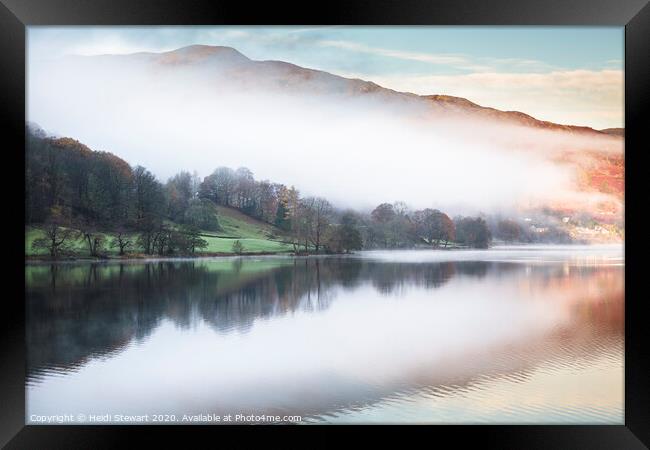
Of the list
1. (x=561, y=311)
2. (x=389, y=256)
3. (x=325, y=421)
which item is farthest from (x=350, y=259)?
(x=561, y=311)

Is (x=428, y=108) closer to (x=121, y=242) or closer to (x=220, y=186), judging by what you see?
(x=220, y=186)

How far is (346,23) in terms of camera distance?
14.6 feet

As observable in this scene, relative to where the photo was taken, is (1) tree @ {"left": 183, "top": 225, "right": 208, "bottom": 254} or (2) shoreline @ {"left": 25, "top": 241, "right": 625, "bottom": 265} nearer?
(2) shoreline @ {"left": 25, "top": 241, "right": 625, "bottom": 265}

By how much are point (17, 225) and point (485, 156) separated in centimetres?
434

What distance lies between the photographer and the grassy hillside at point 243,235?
5.30 metres

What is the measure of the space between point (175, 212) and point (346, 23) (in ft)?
7.82

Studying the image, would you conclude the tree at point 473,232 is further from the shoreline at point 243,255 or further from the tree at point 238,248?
the tree at point 238,248

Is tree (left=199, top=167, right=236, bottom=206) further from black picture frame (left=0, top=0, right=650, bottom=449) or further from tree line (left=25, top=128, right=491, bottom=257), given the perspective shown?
black picture frame (left=0, top=0, right=650, bottom=449)

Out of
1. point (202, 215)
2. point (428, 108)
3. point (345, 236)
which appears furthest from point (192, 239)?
point (428, 108)

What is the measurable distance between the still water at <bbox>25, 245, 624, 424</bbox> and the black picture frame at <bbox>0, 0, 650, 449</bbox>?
0.54ft

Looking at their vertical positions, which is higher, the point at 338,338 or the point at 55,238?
the point at 55,238

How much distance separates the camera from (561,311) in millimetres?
5246

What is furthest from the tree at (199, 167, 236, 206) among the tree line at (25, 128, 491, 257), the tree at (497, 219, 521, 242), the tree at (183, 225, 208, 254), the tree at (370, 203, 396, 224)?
the tree at (497, 219, 521, 242)

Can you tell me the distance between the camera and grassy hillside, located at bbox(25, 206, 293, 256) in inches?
209
